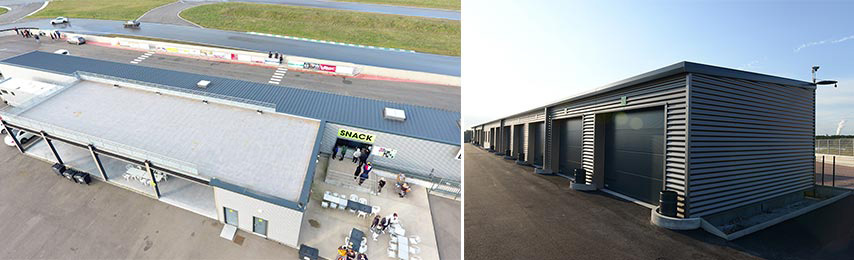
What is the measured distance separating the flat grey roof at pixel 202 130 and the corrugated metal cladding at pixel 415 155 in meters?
2.20

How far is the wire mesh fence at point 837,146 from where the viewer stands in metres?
23.1

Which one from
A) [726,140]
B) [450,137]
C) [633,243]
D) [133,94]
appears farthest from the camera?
[133,94]

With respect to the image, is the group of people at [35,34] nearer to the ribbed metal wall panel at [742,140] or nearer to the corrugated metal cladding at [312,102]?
the corrugated metal cladding at [312,102]

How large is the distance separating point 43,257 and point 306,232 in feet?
22.7

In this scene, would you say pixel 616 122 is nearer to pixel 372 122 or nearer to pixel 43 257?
pixel 372 122

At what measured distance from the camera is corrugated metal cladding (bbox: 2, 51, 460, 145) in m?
14.6

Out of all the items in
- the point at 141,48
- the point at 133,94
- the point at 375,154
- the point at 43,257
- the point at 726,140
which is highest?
the point at 141,48

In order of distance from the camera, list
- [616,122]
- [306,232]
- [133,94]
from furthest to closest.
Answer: [133,94], [616,122], [306,232]

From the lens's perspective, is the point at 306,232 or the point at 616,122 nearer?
the point at 306,232

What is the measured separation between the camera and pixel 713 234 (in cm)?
863

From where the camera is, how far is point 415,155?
14.4m

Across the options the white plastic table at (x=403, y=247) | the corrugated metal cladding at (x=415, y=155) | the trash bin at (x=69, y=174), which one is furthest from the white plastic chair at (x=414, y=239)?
the trash bin at (x=69, y=174)

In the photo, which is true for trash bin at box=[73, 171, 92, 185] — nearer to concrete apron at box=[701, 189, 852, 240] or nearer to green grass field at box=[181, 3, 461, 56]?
concrete apron at box=[701, 189, 852, 240]

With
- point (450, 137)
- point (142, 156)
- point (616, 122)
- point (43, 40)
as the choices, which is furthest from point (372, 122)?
point (43, 40)
